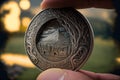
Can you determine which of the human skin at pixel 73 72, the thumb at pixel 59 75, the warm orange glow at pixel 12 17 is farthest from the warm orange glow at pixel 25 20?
the thumb at pixel 59 75

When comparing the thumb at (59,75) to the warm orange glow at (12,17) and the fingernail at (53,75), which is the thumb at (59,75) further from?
the warm orange glow at (12,17)

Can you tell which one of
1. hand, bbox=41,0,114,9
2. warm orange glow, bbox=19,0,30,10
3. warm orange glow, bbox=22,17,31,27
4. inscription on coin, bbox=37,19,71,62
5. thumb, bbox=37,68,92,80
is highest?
warm orange glow, bbox=19,0,30,10

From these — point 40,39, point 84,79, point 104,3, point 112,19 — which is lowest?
point 84,79

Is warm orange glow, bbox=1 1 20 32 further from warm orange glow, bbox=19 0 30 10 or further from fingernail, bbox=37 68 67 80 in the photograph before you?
fingernail, bbox=37 68 67 80

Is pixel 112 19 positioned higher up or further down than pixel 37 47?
higher up

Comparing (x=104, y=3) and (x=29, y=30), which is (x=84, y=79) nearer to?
(x=29, y=30)

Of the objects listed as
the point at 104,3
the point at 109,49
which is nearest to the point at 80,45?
the point at 104,3

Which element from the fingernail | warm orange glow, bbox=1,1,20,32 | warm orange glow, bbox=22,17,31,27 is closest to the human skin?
the fingernail
